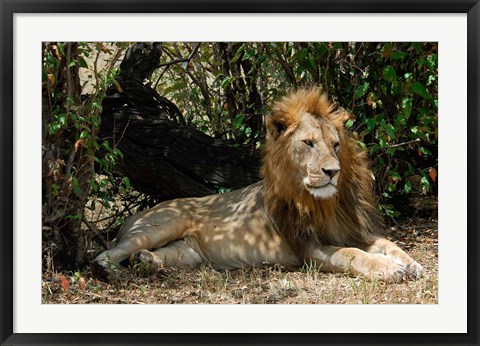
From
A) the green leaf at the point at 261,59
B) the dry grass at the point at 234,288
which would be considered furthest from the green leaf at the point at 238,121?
the dry grass at the point at 234,288

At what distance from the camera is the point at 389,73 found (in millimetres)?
6402

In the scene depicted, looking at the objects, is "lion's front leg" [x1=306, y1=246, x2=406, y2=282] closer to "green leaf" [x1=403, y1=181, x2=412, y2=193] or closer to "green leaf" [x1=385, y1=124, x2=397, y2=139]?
"green leaf" [x1=385, y1=124, x2=397, y2=139]

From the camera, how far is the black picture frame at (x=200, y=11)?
4340 millimetres

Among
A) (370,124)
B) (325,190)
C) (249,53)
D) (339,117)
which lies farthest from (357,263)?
(249,53)

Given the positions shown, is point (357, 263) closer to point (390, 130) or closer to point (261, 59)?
point (390, 130)

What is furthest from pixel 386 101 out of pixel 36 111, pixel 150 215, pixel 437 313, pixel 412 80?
pixel 36 111

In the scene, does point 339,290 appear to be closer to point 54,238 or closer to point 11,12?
point 54,238

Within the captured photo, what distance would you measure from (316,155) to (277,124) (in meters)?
0.41

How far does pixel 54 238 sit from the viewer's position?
546cm

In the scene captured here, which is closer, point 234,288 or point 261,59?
point 234,288

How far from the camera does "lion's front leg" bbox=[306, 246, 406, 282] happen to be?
17.3ft

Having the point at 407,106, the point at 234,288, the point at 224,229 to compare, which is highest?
the point at 407,106

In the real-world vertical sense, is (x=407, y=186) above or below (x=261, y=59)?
below

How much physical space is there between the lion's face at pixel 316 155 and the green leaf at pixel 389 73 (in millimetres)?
916
